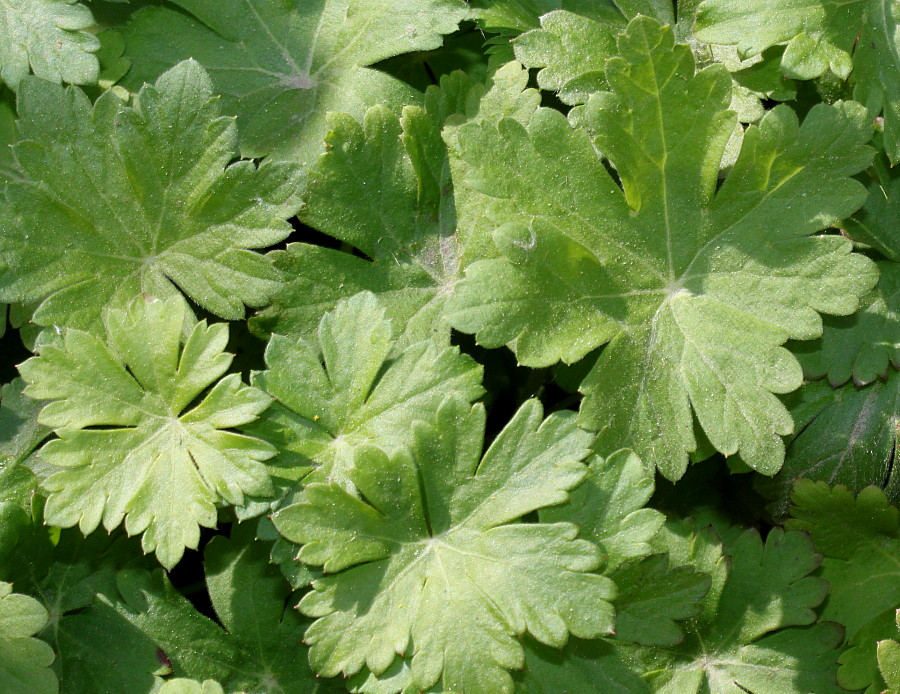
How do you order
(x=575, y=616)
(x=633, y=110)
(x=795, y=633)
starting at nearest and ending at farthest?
(x=575, y=616) → (x=633, y=110) → (x=795, y=633)

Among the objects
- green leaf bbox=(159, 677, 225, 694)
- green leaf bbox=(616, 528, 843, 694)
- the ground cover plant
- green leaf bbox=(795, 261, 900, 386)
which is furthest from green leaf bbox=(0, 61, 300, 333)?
green leaf bbox=(795, 261, 900, 386)

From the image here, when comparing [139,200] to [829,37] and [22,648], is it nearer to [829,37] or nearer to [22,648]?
[22,648]

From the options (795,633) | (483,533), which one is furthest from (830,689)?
(483,533)

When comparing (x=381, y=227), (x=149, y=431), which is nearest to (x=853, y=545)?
(x=381, y=227)

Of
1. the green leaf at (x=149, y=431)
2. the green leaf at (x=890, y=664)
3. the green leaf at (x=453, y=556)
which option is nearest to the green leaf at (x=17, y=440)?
the green leaf at (x=149, y=431)

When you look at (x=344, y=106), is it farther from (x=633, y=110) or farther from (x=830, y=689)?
(x=830, y=689)

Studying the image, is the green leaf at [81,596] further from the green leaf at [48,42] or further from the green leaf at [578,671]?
the green leaf at [48,42]
